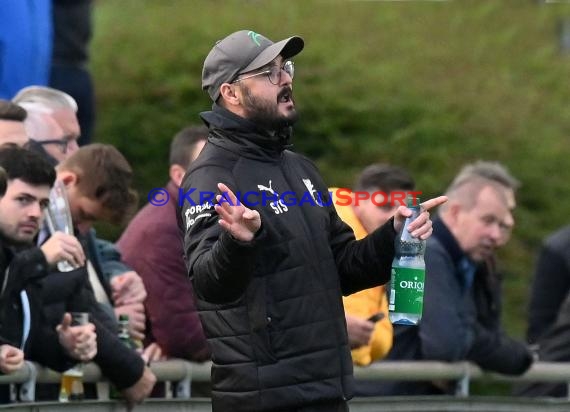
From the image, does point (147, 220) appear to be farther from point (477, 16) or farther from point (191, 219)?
point (477, 16)

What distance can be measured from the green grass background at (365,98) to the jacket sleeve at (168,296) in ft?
7.39

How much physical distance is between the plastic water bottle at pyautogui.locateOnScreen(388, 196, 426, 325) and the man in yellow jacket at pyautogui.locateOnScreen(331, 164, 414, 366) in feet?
5.77

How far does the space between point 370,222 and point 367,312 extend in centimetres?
46

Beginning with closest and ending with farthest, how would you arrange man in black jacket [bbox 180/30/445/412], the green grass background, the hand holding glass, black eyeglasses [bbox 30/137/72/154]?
1. man in black jacket [bbox 180/30/445/412]
2. the hand holding glass
3. black eyeglasses [bbox 30/137/72/154]
4. the green grass background

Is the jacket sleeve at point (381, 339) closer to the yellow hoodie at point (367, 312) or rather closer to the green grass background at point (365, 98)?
the yellow hoodie at point (367, 312)

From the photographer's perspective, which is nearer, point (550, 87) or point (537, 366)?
point (537, 366)

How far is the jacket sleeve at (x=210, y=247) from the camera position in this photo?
A: 20.0ft

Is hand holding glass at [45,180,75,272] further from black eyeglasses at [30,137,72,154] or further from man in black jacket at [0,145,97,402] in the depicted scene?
black eyeglasses at [30,137,72,154]

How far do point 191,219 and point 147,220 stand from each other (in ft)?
6.71

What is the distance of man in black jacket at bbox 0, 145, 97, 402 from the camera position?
7.04 metres

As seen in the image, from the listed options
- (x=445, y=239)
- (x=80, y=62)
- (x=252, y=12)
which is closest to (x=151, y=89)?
(x=80, y=62)

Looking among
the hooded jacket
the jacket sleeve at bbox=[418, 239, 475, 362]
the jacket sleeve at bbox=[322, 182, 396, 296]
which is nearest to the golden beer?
the hooded jacket

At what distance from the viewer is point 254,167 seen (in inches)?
261

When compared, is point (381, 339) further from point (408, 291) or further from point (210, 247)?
point (210, 247)
